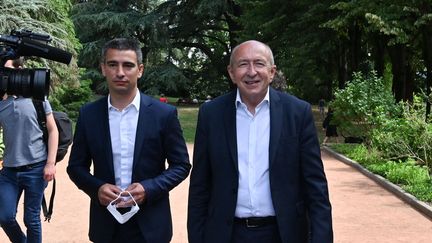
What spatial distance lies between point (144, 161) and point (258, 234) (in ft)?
2.61

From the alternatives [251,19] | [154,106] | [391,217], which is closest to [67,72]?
[251,19]

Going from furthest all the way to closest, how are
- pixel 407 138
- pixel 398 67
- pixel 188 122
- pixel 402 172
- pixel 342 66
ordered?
pixel 188 122, pixel 342 66, pixel 398 67, pixel 407 138, pixel 402 172

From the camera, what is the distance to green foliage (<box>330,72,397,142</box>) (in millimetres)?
14508

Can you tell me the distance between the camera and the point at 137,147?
124 inches

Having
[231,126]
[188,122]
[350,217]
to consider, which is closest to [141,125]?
[231,126]

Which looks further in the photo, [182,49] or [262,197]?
[182,49]

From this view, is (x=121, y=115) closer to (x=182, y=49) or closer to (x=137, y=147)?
(x=137, y=147)

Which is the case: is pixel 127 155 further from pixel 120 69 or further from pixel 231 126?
pixel 231 126

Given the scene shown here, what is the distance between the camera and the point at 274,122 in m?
2.88

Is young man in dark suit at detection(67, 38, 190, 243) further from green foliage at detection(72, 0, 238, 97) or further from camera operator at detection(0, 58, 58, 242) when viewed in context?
green foliage at detection(72, 0, 238, 97)

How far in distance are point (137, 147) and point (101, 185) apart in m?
0.29

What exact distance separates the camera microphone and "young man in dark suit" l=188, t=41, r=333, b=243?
0.78 m

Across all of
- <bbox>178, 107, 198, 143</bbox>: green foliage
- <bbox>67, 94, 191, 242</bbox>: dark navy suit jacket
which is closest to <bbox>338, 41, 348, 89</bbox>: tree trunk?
<bbox>178, 107, 198, 143</bbox>: green foliage

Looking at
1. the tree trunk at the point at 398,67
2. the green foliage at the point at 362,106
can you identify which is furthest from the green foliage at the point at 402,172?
the tree trunk at the point at 398,67
